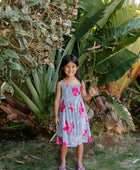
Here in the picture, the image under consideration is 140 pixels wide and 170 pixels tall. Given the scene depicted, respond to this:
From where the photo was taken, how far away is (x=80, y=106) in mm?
2373

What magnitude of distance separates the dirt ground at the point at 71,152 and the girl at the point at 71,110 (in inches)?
15.7

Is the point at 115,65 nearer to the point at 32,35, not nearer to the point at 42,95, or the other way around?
the point at 42,95

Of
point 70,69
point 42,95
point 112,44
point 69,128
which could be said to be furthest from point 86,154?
point 112,44

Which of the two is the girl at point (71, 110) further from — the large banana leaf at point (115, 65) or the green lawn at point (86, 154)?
the large banana leaf at point (115, 65)

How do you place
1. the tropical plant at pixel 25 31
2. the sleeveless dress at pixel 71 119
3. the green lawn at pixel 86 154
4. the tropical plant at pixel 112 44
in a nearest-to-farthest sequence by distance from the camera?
the tropical plant at pixel 25 31 → the sleeveless dress at pixel 71 119 → the green lawn at pixel 86 154 → the tropical plant at pixel 112 44

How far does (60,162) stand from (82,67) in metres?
1.66

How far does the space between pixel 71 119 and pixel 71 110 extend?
10cm

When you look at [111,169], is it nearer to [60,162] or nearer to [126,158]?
[126,158]

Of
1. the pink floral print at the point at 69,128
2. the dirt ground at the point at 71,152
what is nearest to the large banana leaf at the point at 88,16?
the pink floral print at the point at 69,128

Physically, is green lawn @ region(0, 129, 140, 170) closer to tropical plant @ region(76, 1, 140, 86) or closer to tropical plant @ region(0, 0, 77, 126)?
tropical plant @ region(0, 0, 77, 126)

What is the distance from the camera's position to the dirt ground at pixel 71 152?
2.56 meters

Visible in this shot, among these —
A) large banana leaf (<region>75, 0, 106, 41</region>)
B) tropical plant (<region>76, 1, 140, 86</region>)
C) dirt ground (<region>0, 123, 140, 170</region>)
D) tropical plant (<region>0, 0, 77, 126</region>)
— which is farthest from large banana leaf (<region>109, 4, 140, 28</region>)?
dirt ground (<region>0, 123, 140, 170</region>)

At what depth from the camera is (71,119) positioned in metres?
2.31

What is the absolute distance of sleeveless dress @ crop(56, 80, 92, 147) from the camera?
229 centimetres
